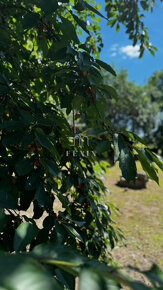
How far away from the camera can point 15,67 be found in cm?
187

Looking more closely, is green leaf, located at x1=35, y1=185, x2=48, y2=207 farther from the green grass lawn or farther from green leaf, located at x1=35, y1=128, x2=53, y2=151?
the green grass lawn

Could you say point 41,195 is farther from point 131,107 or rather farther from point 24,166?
point 131,107

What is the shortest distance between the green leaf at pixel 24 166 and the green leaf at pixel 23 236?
0.62m

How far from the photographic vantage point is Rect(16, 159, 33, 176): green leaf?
127cm

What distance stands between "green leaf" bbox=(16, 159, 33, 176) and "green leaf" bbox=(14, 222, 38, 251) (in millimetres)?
619

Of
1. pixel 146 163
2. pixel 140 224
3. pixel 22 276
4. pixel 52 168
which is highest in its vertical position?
pixel 52 168

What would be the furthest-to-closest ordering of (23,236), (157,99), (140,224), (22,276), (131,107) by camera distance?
(157,99)
(131,107)
(140,224)
(23,236)
(22,276)

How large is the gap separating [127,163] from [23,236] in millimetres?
628

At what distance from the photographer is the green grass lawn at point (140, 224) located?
523 cm

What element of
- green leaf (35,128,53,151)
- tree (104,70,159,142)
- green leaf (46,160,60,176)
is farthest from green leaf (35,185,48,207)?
tree (104,70,159,142)

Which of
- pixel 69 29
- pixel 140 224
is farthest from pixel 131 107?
pixel 69 29

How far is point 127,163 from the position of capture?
1.17 m

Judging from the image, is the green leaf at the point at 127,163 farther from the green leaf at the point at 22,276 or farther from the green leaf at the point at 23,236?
the green leaf at the point at 22,276

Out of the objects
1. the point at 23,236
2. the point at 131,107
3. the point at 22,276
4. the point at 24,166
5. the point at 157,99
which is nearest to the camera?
the point at 22,276
